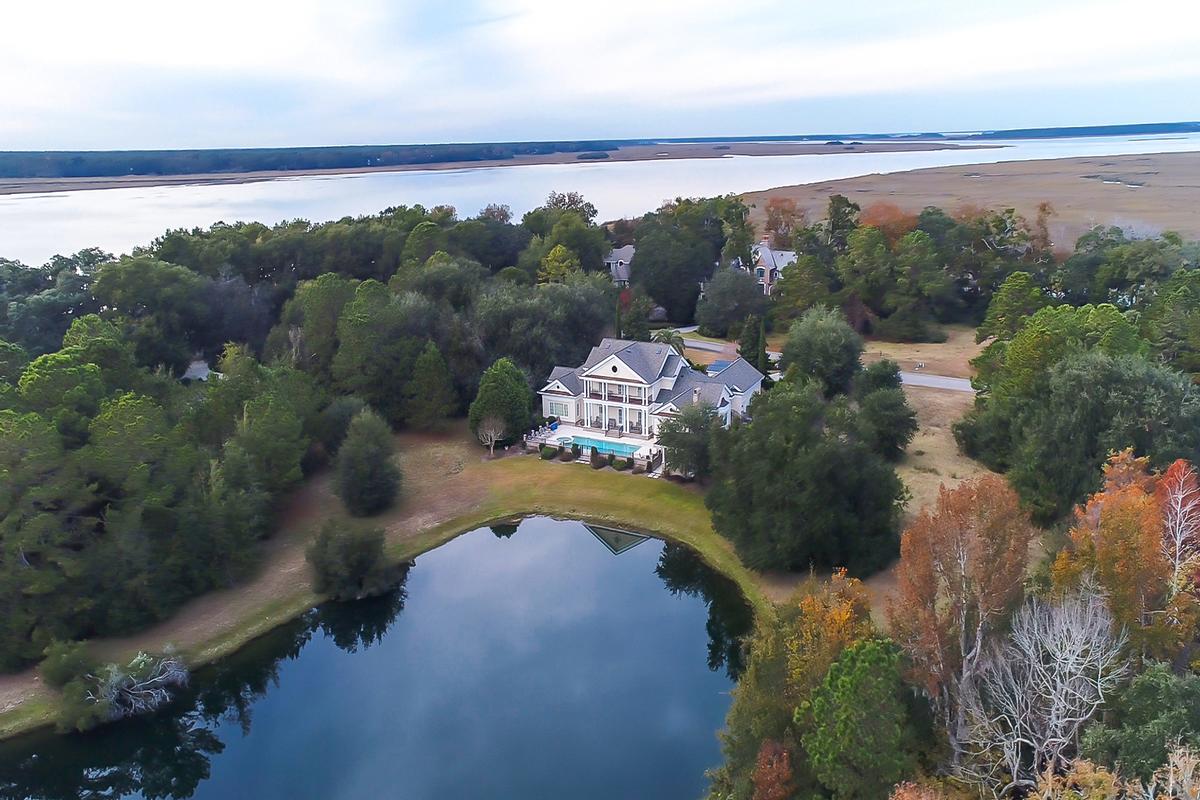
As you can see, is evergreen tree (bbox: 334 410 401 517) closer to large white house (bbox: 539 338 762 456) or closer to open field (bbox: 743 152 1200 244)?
large white house (bbox: 539 338 762 456)

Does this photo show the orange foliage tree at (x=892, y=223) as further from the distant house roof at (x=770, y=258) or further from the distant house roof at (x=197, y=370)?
the distant house roof at (x=197, y=370)

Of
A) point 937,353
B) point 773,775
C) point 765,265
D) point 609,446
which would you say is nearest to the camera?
point 773,775

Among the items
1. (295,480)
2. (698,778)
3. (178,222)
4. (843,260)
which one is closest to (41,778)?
(295,480)

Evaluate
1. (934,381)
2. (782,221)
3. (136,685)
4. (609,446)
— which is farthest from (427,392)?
(782,221)

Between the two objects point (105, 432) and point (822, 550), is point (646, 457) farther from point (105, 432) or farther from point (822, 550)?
point (105, 432)

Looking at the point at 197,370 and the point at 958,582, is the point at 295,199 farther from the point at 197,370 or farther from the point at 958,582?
the point at 958,582

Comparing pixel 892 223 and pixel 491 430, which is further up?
pixel 892 223

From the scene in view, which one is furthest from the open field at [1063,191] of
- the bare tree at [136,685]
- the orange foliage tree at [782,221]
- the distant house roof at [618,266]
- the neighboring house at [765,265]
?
the bare tree at [136,685]
